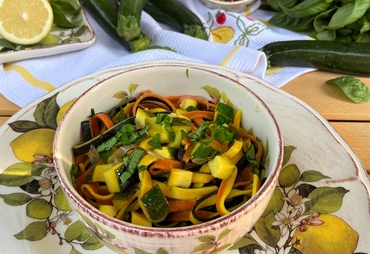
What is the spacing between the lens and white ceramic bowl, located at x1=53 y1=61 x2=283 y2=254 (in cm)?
61

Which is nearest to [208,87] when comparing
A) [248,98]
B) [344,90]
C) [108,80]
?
[248,98]

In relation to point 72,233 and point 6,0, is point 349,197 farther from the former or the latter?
point 6,0

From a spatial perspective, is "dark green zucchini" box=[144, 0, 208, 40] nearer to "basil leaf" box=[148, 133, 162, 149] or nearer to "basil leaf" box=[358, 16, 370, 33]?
"basil leaf" box=[358, 16, 370, 33]

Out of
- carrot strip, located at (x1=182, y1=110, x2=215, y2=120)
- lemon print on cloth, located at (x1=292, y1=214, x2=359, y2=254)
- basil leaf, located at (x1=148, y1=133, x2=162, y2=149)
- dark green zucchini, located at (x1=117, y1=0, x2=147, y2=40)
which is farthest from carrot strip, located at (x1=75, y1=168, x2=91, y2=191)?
dark green zucchini, located at (x1=117, y1=0, x2=147, y2=40)

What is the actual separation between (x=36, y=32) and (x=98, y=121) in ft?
2.52

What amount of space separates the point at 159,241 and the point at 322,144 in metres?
0.45

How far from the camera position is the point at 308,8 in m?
1.51

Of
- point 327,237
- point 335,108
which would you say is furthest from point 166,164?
point 335,108

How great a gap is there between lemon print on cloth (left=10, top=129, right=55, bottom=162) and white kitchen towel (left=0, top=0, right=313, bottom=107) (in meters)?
0.35

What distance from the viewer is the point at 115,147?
32.2 inches

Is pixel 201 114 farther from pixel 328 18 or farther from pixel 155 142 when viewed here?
pixel 328 18

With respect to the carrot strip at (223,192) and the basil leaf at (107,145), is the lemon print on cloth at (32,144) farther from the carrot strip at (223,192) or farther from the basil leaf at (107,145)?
the carrot strip at (223,192)

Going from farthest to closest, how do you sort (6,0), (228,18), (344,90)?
(228,18) < (6,0) < (344,90)

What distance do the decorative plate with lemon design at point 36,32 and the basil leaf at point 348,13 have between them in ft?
2.91
